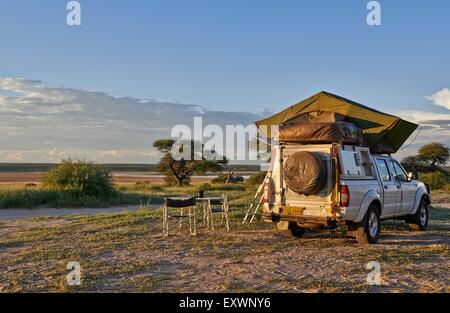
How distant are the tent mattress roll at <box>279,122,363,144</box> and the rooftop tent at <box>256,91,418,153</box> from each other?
83cm

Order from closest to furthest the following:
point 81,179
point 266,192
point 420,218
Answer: point 266,192, point 420,218, point 81,179

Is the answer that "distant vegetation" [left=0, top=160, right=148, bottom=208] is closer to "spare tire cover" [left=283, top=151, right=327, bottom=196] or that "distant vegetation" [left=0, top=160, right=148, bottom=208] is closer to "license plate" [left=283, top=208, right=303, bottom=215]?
"license plate" [left=283, top=208, right=303, bottom=215]

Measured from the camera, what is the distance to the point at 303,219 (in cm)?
993

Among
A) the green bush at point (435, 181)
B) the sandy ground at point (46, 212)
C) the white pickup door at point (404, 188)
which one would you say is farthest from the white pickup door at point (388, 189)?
the green bush at point (435, 181)

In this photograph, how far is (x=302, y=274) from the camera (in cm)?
752

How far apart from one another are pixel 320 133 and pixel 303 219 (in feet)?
5.60

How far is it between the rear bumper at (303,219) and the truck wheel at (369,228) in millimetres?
767

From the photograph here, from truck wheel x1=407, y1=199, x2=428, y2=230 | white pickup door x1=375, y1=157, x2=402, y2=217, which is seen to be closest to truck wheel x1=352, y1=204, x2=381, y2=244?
white pickup door x1=375, y1=157, x2=402, y2=217

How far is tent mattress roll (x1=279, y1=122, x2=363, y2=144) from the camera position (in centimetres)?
978

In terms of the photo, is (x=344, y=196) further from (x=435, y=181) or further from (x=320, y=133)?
(x=435, y=181)

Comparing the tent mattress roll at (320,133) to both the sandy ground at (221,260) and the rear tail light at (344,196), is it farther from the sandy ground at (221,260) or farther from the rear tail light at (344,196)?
the sandy ground at (221,260)

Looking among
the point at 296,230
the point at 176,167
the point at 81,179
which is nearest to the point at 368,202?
the point at 296,230
